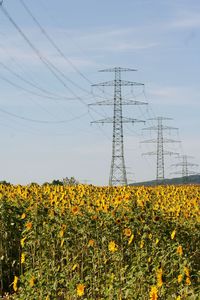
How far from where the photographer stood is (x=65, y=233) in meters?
9.45

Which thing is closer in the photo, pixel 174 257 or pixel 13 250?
pixel 174 257

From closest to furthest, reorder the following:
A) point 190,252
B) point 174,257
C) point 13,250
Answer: point 174,257 → point 190,252 → point 13,250

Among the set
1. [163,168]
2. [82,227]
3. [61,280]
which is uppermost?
[163,168]

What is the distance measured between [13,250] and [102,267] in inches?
108

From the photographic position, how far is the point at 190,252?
35.4 ft

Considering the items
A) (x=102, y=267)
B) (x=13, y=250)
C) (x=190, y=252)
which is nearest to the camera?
(x=102, y=267)

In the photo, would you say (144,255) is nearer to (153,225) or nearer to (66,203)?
(153,225)

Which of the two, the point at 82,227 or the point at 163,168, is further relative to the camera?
the point at 163,168

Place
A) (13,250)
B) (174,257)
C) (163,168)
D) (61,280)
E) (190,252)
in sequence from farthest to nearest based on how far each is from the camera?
(163,168), (13,250), (190,252), (174,257), (61,280)

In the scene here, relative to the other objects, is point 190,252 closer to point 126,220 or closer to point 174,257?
point 126,220

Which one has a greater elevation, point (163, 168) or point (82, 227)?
point (163, 168)

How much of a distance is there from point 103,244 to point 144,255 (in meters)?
1.53

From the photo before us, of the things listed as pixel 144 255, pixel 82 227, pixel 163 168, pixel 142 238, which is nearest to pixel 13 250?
pixel 82 227

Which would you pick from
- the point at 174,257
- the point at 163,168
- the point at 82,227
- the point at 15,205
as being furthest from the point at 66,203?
the point at 163,168
